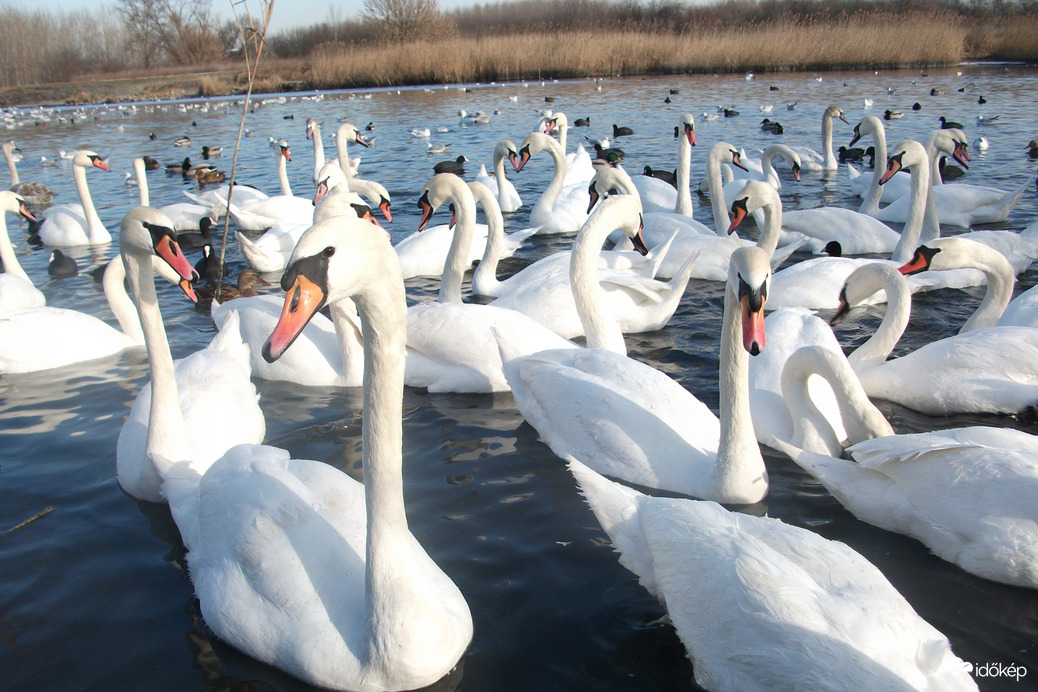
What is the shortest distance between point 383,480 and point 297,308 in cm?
74

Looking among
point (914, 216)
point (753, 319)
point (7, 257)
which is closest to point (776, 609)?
point (753, 319)

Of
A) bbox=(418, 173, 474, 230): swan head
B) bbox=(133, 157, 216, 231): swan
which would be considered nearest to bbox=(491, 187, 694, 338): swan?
bbox=(418, 173, 474, 230): swan head

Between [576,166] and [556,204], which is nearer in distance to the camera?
[556,204]

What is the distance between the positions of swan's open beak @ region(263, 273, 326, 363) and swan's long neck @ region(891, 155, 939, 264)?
294 inches

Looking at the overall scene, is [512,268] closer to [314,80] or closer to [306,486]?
[306,486]

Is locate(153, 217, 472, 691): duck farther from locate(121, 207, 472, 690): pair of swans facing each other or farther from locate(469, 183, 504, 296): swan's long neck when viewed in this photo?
locate(469, 183, 504, 296): swan's long neck

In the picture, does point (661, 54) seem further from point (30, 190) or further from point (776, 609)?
point (776, 609)

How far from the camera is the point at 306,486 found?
10.9 feet

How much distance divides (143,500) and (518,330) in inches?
102

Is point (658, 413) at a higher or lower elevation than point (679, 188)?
lower

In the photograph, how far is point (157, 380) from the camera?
13.1 feet

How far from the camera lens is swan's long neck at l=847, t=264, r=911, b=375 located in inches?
209

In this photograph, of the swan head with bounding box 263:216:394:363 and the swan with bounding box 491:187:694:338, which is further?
the swan with bounding box 491:187:694:338

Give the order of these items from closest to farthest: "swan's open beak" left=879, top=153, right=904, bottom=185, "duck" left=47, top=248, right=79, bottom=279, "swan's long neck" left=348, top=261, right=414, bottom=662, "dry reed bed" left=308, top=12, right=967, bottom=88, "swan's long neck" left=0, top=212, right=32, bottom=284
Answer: "swan's long neck" left=348, top=261, right=414, bottom=662
"swan's long neck" left=0, top=212, right=32, bottom=284
"swan's open beak" left=879, top=153, right=904, bottom=185
"duck" left=47, top=248, right=79, bottom=279
"dry reed bed" left=308, top=12, right=967, bottom=88
